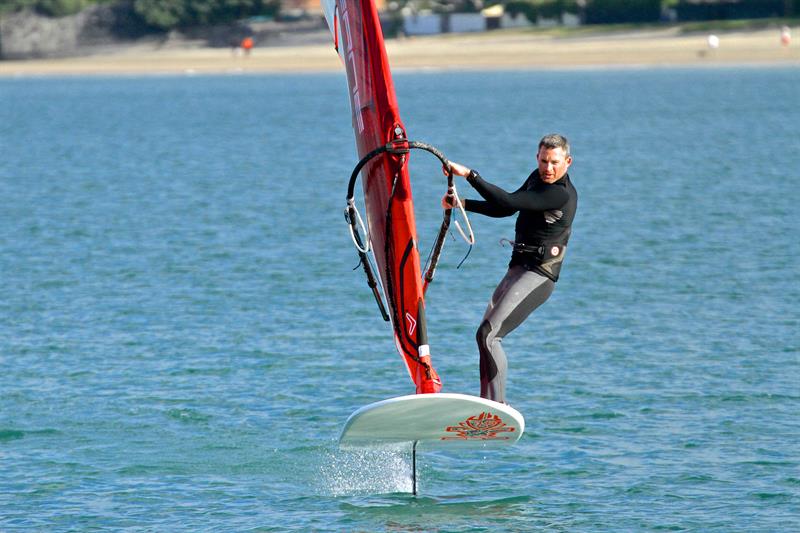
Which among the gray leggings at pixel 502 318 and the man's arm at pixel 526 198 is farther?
the gray leggings at pixel 502 318

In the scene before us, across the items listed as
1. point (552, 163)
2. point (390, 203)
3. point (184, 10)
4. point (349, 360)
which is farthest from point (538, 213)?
point (184, 10)

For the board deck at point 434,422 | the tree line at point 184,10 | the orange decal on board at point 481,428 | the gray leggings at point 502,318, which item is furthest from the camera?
the tree line at point 184,10

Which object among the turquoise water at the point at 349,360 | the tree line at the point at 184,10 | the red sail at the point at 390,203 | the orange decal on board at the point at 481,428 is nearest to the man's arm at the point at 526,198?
the red sail at the point at 390,203

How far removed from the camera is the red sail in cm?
1181

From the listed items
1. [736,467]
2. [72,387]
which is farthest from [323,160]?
[736,467]

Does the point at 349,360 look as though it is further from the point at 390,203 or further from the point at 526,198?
the point at 526,198

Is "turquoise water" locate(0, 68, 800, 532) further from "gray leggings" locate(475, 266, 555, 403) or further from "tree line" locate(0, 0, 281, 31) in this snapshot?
"tree line" locate(0, 0, 281, 31)

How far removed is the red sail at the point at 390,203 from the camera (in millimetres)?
11812

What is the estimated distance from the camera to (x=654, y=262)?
2984 cm

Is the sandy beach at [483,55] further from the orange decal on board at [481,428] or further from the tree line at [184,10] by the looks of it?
the orange decal on board at [481,428]

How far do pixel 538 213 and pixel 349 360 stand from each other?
30.9 ft

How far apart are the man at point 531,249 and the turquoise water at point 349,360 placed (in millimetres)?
2588

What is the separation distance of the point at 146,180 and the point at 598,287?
27.8 m

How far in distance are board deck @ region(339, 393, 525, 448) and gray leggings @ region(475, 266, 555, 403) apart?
288mm
